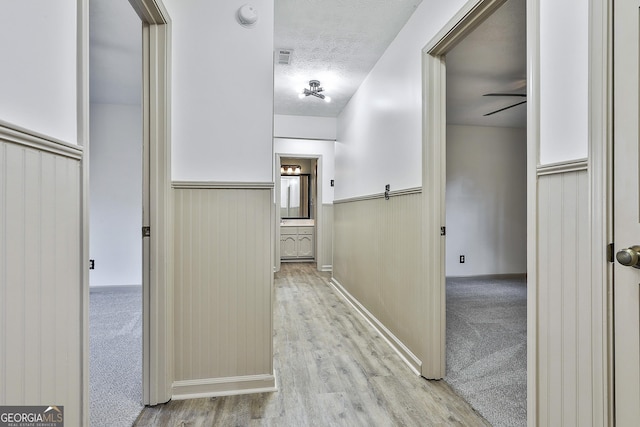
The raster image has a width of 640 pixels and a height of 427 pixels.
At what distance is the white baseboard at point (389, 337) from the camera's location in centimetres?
217

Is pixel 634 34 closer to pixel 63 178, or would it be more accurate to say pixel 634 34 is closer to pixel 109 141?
pixel 63 178

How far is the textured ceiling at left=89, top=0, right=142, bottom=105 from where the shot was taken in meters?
2.29

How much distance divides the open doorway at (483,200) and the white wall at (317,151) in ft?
6.35

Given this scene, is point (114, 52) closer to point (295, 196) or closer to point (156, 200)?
point (156, 200)

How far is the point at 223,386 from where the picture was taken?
6.14 ft

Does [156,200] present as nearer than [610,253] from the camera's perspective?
No

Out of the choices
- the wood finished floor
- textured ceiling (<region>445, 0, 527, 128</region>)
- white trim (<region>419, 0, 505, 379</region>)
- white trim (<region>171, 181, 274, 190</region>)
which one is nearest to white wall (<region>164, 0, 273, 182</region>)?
white trim (<region>171, 181, 274, 190</region>)

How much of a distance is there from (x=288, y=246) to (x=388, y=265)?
3.94 m

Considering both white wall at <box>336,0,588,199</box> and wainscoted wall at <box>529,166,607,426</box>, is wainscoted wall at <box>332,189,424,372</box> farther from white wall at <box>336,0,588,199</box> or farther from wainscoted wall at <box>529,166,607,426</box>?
wainscoted wall at <box>529,166,607,426</box>

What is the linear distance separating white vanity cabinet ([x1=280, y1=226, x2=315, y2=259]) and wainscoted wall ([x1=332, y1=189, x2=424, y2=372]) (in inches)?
99.9

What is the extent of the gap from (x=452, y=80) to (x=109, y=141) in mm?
4086

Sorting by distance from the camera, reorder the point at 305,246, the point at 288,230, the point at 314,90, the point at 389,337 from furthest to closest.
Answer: the point at 305,246 → the point at 288,230 → the point at 314,90 → the point at 389,337

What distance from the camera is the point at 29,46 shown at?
79 centimetres

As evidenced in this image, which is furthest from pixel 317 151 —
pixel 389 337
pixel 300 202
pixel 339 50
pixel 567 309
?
pixel 567 309
